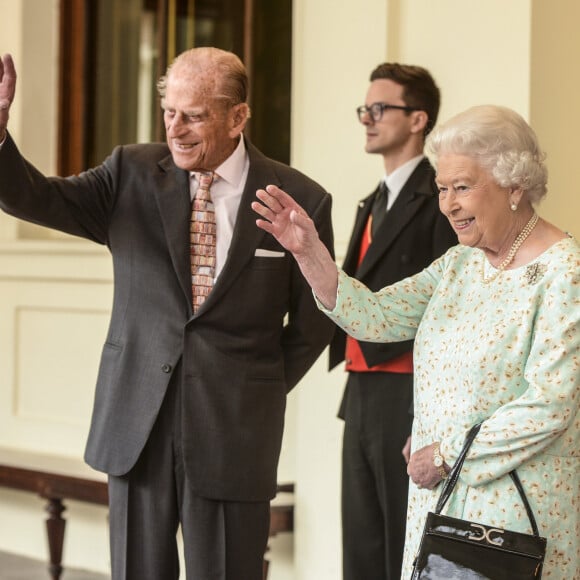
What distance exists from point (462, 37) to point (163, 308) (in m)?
1.67

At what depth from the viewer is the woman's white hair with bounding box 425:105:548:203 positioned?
226 cm

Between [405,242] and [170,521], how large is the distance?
1134 mm

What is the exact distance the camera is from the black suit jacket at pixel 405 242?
3.32 meters

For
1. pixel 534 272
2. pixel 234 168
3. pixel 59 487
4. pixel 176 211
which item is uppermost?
pixel 234 168

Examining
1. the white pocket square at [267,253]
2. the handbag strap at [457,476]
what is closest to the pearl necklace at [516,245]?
the handbag strap at [457,476]

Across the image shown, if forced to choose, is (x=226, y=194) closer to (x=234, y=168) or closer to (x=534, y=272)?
(x=234, y=168)

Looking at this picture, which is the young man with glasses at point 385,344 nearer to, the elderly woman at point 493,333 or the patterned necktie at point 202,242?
the patterned necktie at point 202,242

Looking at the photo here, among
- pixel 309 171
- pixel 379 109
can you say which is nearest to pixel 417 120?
pixel 379 109

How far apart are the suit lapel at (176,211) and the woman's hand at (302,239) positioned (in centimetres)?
36

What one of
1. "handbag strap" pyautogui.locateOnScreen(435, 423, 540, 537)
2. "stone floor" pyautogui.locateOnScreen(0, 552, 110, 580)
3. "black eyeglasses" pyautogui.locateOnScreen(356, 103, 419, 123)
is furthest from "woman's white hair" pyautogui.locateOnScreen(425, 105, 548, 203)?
"stone floor" pyautogui.locateOnScreen(0, 552, 110, 580)

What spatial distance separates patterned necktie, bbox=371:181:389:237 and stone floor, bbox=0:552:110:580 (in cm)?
244

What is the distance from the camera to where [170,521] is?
2.71 meters

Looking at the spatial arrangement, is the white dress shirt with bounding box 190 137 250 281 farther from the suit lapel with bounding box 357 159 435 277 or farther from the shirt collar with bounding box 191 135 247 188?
the suit lapel with bounding box 357 159 435 277

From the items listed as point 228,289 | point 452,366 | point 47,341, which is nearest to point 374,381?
point 228,289
